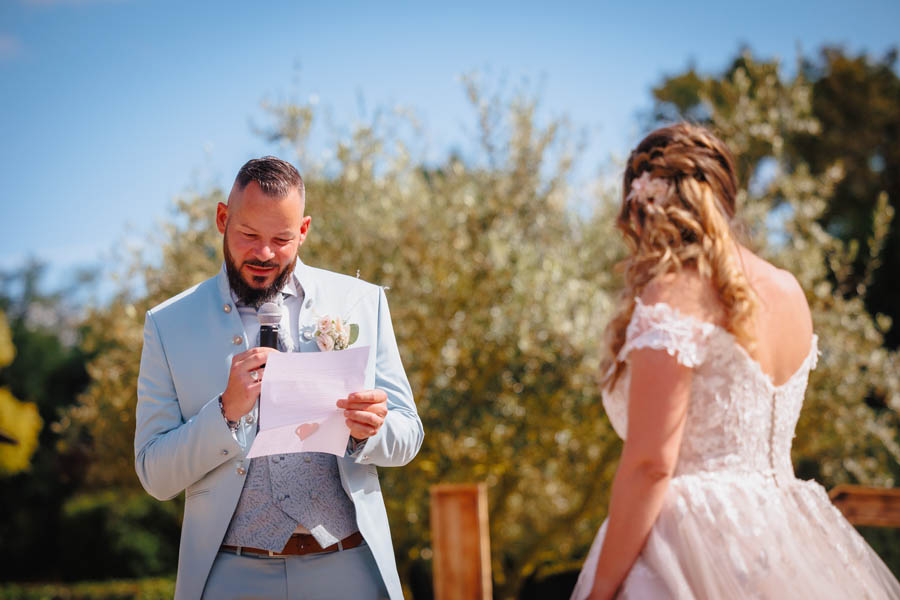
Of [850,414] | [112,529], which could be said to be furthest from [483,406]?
[112,529]

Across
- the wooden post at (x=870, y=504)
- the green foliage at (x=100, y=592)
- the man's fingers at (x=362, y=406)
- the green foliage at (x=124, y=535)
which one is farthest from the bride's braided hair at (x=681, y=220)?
the green foliage at (x=124, y=535)

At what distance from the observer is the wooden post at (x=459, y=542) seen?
15.7 feet

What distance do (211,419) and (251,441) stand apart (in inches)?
7.1

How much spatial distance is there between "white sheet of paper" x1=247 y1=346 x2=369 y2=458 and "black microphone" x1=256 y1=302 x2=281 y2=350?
0.14 metres

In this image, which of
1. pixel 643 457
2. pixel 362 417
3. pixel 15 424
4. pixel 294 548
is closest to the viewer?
pixel 643 457

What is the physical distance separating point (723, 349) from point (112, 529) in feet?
47.1

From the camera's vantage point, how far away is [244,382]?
2037mm

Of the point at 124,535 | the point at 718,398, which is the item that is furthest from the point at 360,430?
the point at 124,535

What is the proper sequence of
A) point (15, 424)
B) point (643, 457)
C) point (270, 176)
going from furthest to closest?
point (15, 424)
point (270, 176)
point (643, 457)

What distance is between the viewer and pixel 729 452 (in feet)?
7.02

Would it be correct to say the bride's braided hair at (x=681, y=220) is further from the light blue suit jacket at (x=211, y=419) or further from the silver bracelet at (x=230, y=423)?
the silver bracelet at (x=230, y=423)

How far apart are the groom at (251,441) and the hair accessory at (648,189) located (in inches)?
34.9

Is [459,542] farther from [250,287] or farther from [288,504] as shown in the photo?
[250,287]

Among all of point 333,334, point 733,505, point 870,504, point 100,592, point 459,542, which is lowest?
point 100,592
